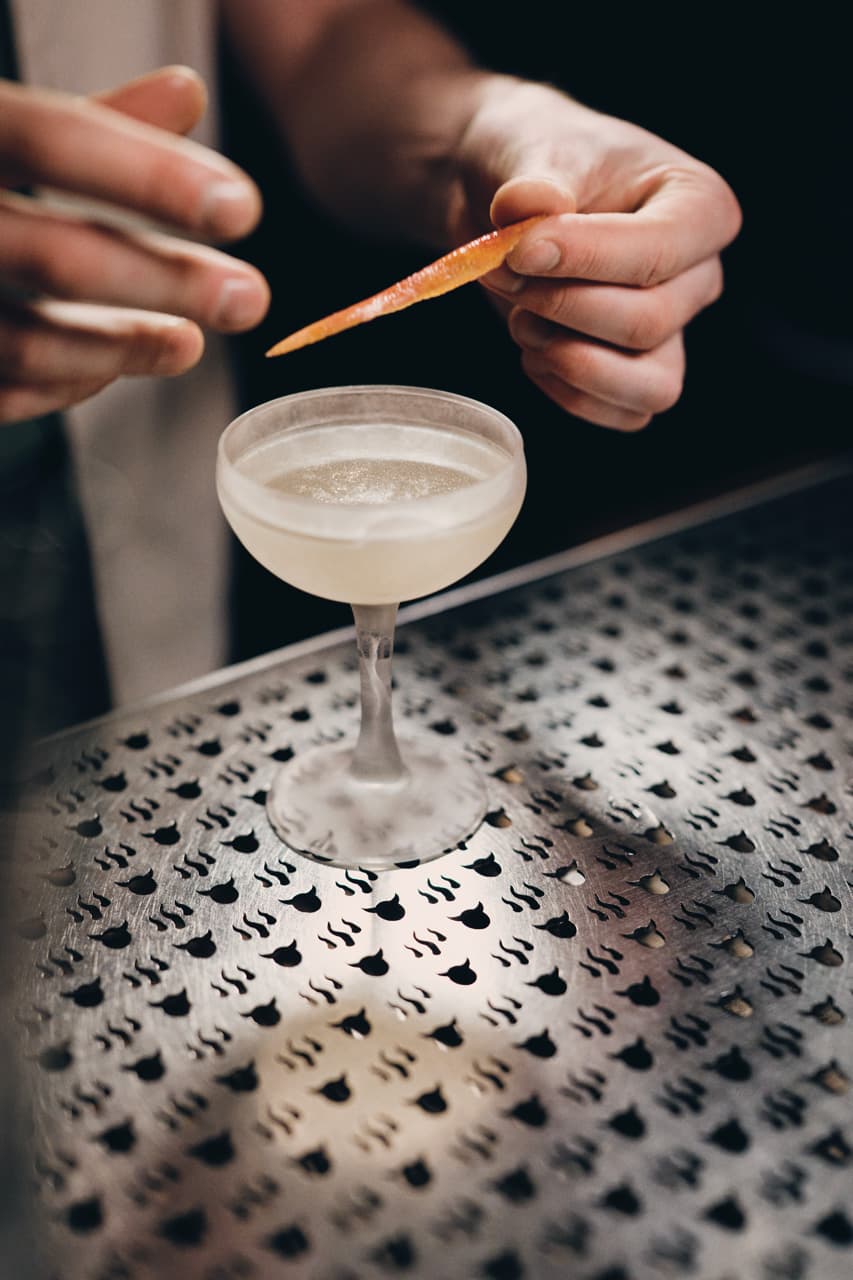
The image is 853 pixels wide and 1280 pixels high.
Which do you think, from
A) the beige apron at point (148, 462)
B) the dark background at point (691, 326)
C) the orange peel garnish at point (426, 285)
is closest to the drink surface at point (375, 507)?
the orange peel garnish at point (426, 285)

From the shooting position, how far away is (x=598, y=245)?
112 centimetres

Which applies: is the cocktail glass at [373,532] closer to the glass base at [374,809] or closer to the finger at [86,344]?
the glass base at [374,809]

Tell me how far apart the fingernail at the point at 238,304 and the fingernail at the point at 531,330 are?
45 centimetres

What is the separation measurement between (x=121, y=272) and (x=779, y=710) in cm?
98

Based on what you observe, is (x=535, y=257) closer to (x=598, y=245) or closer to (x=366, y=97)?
(x=598, y=245)

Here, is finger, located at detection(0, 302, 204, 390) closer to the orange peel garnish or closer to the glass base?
the orange peel garnish

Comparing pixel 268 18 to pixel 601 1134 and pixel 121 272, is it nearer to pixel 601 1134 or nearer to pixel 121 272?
pixel 121 272

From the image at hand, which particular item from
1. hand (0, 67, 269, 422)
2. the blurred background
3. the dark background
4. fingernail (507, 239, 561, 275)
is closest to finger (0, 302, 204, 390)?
hand (0, 67, 269, 422)

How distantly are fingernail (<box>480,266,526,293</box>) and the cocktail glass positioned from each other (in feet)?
0.46

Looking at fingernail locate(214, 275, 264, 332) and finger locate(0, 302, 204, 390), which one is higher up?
fingernail locate(214, 275, 264, 332)

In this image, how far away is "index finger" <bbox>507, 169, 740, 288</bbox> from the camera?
1.09m

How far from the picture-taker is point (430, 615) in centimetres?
160

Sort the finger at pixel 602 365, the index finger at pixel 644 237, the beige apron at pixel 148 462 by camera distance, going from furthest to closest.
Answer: the beige apron at pixel 148 462, the finger at pixel 602 365, the index finger at pixel 644 237

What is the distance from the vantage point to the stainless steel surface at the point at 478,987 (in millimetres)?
805
